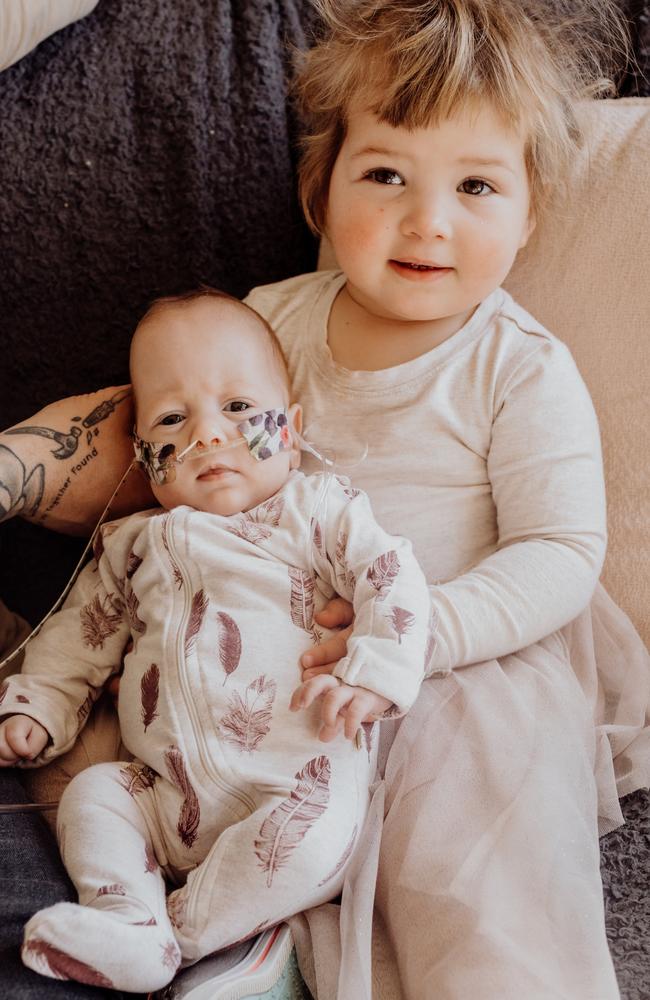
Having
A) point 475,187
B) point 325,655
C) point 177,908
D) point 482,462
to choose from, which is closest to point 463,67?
point 475,187

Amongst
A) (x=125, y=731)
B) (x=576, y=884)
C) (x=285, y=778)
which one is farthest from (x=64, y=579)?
(x=576, y=884)

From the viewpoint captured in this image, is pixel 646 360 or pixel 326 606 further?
pixel 646 360

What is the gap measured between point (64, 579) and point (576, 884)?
0.82 metres

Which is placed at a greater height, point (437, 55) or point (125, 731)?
point (437, 55)

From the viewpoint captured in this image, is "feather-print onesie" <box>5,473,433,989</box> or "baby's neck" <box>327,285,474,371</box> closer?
"feather-print onesie" <box>5,473,433,989</box>

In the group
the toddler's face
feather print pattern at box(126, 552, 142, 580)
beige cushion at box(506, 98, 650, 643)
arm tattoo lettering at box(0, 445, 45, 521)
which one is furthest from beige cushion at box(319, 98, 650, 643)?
arm tattoo lettering at box(0, 445, 45, 521)

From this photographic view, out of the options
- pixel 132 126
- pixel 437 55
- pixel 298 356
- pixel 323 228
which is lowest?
pixel 298 356

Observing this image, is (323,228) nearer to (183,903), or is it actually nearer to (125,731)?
(125,731)

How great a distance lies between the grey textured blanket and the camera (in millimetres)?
1426

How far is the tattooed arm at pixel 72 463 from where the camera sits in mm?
1258

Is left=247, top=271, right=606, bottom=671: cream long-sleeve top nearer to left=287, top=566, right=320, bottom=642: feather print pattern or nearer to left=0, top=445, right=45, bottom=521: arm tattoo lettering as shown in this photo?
left=287, top=566, right=320, bottom=642: feather print pattern

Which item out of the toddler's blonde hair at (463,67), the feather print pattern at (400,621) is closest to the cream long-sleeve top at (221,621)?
the feather print pattern at (400,621)

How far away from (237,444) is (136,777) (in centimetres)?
37

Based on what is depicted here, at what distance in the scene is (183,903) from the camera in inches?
37.4
